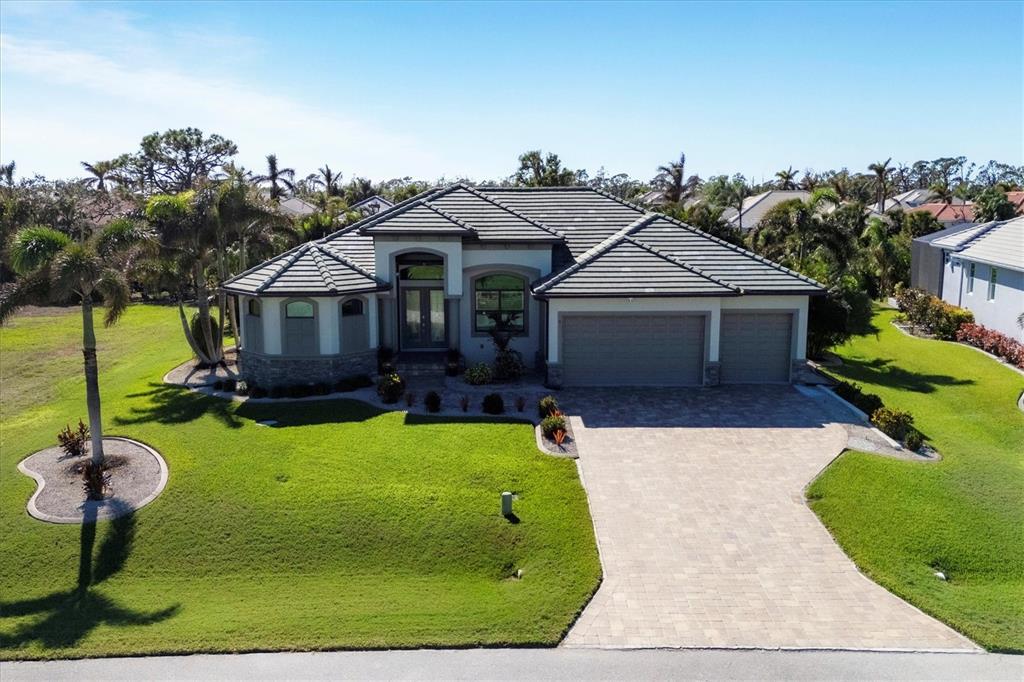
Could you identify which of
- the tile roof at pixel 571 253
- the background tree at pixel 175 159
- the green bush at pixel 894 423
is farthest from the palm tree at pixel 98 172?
the green bush at pixel 894 423

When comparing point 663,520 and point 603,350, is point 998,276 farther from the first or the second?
point 663,520

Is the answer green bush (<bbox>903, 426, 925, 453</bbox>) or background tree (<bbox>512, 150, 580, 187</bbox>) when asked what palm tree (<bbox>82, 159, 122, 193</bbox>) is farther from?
green bush (<bbox>903, 426, 925, 453</bbox>)

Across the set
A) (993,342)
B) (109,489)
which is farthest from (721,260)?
(109,489)

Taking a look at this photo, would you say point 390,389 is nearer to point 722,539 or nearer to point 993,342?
point 722,539

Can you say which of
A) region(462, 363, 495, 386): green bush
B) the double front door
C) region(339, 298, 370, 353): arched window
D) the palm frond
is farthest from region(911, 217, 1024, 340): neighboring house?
the palm frond

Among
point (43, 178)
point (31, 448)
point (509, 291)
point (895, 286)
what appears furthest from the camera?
point (43, 178)

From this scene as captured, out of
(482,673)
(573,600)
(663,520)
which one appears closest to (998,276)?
(663,520)

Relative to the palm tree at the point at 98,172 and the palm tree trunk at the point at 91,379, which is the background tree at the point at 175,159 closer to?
the palm tree at the point at 98,172
